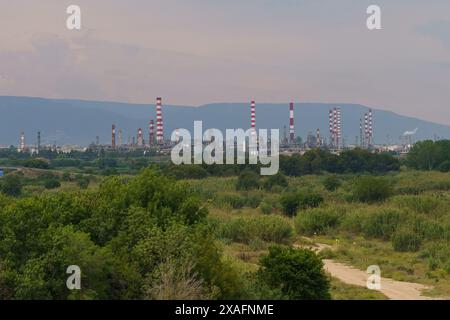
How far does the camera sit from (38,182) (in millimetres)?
66938

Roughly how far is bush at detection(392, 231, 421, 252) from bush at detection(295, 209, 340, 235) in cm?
509

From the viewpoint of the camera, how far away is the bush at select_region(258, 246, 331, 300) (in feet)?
54.6

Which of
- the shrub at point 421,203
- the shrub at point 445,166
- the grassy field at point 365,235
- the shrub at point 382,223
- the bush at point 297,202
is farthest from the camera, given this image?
the shrub at point 445,166

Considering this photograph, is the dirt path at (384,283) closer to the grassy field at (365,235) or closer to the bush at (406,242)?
the grassy field at (365,235)

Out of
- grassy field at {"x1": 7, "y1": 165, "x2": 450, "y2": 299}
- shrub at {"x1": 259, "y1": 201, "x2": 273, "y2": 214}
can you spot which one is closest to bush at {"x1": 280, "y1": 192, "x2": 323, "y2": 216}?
grassy field at {"x1": 7, "y1": 165, "x2": 450, "y2": 299}

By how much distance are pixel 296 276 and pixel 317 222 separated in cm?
1740

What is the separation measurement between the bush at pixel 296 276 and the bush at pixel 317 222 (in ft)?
53.4

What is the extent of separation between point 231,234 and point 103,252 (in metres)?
16.2

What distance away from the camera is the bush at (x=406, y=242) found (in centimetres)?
2855

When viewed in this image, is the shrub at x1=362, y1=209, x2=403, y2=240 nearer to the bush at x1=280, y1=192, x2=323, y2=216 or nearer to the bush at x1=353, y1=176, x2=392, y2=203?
the bush at x1=280, y1=192, x2=323, y2=216

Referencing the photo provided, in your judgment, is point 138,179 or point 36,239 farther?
point 138,179

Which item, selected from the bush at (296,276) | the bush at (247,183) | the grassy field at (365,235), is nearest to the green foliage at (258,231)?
the grassy field at (365,235)
